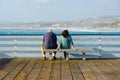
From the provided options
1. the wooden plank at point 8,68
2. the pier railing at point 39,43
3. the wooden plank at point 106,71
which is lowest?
the wooden plank at point 106,71

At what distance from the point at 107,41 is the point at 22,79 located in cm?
536

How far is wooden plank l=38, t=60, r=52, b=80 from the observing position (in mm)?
8062

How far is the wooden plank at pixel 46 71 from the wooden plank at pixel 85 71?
2.99 ft

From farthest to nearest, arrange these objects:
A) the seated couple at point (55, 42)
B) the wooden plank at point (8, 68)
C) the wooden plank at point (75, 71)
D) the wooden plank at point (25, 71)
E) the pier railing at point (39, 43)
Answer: the pier railing at point (39, 43) < the seated couple at point (55, 42) < the wooden plank at point (8, 68) < the wooden plank at point (75, 71) < the wooden plank at point (25, 71)

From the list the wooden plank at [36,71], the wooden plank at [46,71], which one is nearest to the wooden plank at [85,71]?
the wooden plank at [46,71]

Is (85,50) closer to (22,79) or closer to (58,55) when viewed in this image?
(58,55)

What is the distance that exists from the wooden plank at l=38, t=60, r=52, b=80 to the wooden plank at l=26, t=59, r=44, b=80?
95 mm

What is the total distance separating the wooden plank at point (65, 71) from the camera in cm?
813

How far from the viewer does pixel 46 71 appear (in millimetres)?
8992

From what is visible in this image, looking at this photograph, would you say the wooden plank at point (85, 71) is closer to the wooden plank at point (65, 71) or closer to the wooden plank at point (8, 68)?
the wooden plank at point (65, 71)

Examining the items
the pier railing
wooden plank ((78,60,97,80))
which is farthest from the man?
wooden plank ((78,60,97,80))

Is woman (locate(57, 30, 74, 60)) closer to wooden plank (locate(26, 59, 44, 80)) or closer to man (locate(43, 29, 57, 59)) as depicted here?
man (locate(43, 29, 57, 59))

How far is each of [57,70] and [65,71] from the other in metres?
0.25

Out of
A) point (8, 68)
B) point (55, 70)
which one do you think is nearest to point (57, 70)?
point (55, 70)
